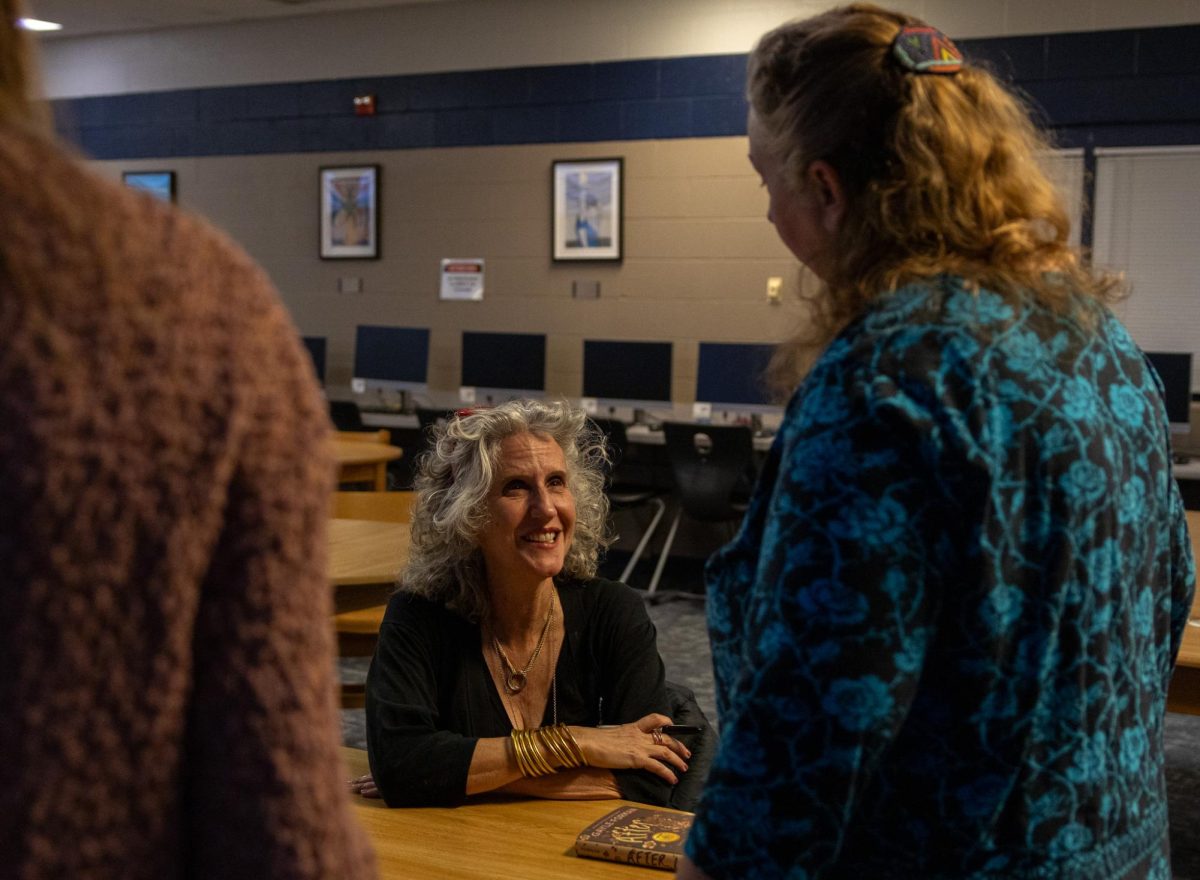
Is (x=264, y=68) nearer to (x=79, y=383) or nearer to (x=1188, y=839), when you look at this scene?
(x=1188, y=839)

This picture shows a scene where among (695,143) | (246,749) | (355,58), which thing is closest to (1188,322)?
(695,143)

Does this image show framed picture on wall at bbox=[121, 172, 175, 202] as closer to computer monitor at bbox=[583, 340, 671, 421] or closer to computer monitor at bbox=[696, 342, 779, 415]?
computer monitor at bbox=[583, 340, 671, 421]

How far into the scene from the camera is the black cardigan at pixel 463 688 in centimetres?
187

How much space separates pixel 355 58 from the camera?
8.61 m

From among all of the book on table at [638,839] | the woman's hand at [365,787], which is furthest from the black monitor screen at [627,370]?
the book on table at [638,839]

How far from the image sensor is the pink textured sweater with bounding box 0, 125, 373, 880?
1.78ft

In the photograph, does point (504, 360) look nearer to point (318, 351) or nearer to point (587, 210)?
point (587, 210)

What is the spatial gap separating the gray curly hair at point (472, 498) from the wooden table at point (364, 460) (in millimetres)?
3040

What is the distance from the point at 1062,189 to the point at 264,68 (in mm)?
8591

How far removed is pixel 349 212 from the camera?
8648 millimetres

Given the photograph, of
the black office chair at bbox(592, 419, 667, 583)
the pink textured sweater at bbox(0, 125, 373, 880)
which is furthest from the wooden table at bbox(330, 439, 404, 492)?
the pink textured sweater at bbox(0, 125, 373, 880)


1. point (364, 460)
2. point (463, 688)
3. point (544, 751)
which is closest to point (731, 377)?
point (364, 460)

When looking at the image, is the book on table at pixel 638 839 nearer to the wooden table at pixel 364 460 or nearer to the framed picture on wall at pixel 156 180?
the wooden table at pixel 364 460

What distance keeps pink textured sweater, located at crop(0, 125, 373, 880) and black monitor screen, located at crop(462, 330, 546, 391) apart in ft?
23.1
